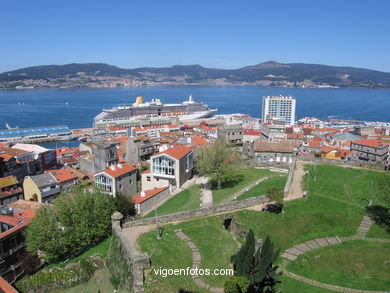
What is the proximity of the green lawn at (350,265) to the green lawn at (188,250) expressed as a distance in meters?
3.67

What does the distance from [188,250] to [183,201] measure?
10.8 meters

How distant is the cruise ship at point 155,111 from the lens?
12144cm

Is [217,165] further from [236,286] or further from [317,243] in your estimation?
[236,286]

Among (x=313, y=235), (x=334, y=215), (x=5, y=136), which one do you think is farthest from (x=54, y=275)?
(x=5, y=136)

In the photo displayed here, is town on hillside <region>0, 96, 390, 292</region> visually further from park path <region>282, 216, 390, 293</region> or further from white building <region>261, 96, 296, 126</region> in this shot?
white building <region>261, 96, 296, 126</region>

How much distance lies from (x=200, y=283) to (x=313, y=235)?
8.16 meters

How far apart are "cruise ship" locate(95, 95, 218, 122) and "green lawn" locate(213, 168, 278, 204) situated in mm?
92014

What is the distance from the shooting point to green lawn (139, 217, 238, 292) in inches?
559

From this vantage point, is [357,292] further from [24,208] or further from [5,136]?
[5,136]

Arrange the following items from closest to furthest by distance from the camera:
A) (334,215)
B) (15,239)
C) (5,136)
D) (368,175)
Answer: (334,215), (15,239), (368,175), (5,136)

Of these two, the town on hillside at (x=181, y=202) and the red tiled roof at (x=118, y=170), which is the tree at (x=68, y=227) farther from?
the red tiled roof at (x=118, y=170)

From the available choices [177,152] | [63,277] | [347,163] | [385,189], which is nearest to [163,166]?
[177,152]

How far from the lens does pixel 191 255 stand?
54.3ft

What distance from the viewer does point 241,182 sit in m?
29.6
